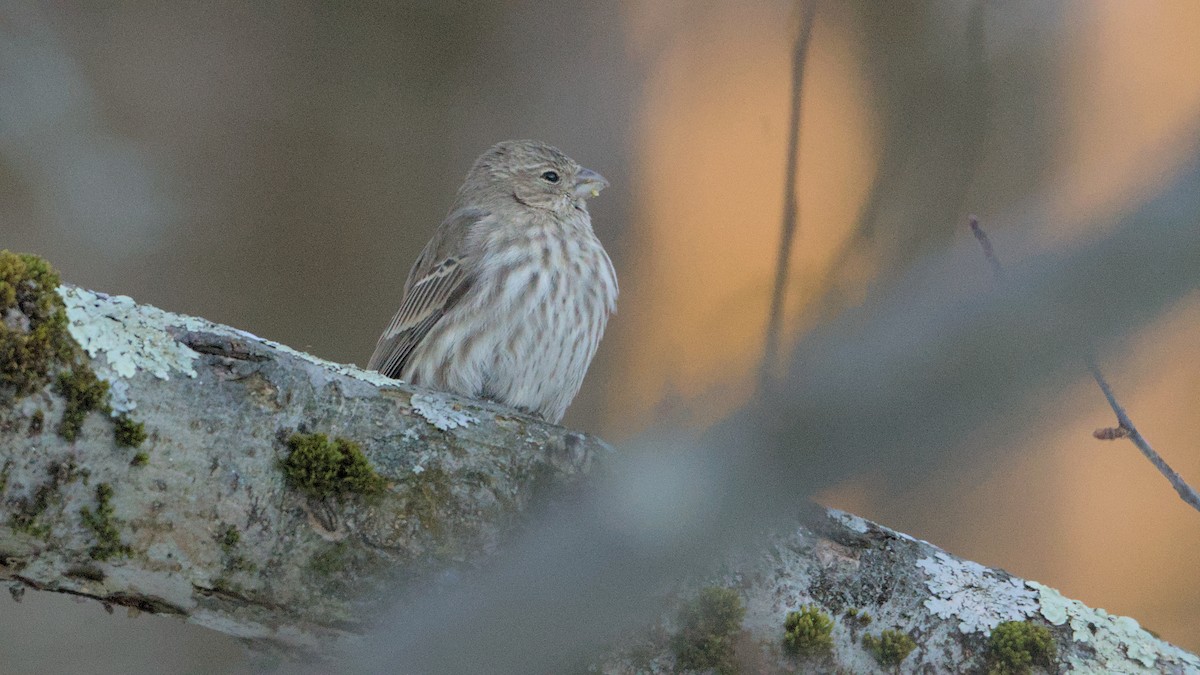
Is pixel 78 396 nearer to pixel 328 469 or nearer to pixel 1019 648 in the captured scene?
pixel 328 469

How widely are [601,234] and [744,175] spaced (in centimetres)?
85

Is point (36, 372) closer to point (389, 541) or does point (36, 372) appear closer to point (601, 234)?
point (389, 541)

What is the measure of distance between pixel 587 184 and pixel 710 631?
3179 millimetres

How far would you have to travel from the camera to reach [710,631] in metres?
2.49

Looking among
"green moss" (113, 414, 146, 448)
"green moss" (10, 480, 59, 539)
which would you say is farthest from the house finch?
"green moss" (10, 480, 59, 539)

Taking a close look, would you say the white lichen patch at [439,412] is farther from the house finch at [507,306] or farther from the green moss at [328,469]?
the house finch at [507,306]

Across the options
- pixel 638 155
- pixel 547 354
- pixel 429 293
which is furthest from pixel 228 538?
pixel 638 155

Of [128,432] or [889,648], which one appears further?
[889,648]

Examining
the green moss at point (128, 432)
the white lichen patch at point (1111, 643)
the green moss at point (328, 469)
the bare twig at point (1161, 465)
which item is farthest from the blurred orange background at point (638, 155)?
Answer: the green moss at point (128, 432)

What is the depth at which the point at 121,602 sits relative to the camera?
231cm

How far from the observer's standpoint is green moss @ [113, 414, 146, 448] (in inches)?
87.1

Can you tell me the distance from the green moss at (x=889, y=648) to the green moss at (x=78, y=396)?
1746 mm

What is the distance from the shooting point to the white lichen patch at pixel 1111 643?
2576 mm

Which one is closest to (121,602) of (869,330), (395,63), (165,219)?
(869,330)
